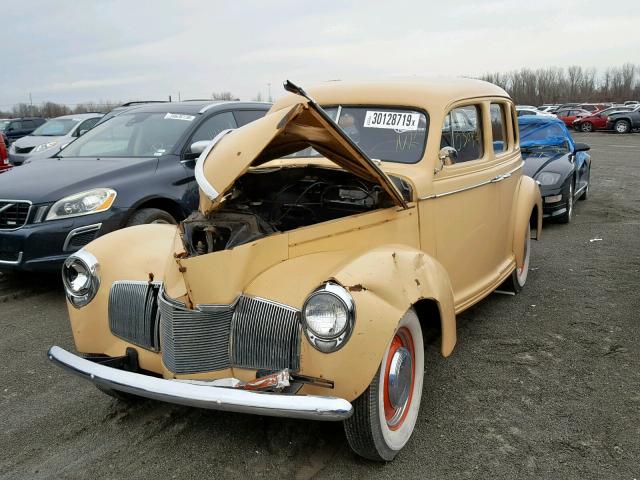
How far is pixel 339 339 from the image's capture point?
241 centimetres

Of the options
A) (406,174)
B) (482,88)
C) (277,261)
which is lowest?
(277,261)

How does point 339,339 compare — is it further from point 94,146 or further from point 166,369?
point 94,146

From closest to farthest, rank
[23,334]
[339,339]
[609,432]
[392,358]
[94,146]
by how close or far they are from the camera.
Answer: [339,339], [392,358], [609,432], [23,334], [94,146]

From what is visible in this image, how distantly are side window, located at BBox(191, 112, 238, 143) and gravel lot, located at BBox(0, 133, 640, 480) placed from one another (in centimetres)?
234

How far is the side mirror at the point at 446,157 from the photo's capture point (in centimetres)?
369

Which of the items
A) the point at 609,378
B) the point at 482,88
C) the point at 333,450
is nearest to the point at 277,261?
the point at 333,450

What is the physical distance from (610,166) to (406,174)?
1440 cm

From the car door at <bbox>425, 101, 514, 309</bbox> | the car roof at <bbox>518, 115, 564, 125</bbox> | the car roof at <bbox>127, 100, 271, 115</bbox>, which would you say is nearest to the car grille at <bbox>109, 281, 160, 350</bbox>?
the car door at <bbox>425, 101, 514, 309</bbox>

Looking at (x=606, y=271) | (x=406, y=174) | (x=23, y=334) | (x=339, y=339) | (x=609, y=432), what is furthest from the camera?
(x=606, y=271)

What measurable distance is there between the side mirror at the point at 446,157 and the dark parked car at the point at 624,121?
30239 mm

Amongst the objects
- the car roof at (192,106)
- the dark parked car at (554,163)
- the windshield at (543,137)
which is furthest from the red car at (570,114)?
the car roof at (192,106)

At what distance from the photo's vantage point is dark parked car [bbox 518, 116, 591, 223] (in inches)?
312

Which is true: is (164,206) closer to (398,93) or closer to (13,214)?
(13,214)

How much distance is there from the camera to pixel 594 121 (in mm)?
31641
